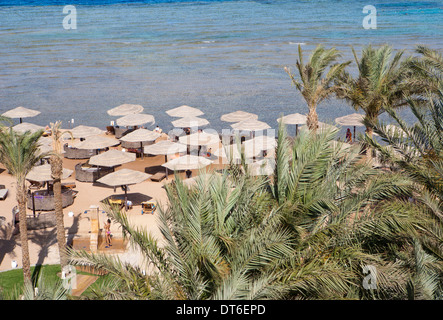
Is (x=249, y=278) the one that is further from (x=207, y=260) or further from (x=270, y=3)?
(x=270, y=3)

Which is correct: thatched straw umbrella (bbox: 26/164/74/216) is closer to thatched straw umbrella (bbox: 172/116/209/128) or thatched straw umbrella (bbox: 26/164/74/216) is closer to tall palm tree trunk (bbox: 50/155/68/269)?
tall palm tree trunk (bbox: 50/155/68/269)

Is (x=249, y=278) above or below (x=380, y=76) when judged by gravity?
below

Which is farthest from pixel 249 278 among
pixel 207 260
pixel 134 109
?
pixel 134 109

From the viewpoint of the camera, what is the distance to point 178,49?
63688 millimetres

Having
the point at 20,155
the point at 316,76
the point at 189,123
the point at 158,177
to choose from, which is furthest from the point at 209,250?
the point at 189,123

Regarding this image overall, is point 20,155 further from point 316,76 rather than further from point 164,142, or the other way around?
point 316,76

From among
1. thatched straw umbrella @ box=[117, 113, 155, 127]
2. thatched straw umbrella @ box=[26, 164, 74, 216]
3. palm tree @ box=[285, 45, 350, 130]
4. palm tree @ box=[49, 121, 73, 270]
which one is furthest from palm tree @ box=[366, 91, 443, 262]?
thatched straw umbrella @ box=[117, 113, 155, 127]

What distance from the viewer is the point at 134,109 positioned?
28.4 meters

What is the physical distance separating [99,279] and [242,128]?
13.3 m

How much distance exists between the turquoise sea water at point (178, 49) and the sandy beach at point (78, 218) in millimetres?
12503

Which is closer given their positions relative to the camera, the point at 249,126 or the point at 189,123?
the point at 249,126

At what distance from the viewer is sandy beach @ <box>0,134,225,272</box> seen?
50.3ft

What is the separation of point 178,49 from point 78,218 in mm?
48060
